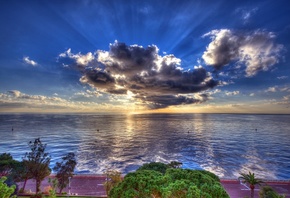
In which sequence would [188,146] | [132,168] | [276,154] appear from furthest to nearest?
[188,146] < [276,154] < [132,168]

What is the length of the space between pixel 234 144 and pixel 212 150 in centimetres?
2398

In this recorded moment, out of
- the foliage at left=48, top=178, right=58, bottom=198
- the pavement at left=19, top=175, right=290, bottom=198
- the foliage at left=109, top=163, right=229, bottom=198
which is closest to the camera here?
the foliage at left=109, top=163, right=229, bottom=198

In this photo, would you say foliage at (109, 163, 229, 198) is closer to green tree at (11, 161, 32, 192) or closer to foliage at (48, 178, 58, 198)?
foliage at (48, 178, 58, 198)

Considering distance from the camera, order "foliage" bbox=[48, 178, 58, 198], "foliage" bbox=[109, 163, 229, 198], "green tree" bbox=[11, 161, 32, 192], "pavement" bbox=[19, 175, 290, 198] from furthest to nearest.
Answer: "pavement" bbox=[19, 175, 290, 198] < "green tree" bbox=[11, 161, 32, 192] < "foliage" bbox=[48, 178, 58, 198] < "foliage" bbox=[109, 163, 229, 198]

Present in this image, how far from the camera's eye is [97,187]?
161 ft

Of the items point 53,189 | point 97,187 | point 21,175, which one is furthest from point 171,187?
point 21,175

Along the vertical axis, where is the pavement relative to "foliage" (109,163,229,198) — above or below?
below

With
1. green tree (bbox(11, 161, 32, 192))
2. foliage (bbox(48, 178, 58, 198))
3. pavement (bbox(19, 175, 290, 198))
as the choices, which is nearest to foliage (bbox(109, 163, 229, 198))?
foliage (bbox(48, 178, 58, 198))

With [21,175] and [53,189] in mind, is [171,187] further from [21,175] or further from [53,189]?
[21,175]

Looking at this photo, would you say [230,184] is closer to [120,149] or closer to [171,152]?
[171,152]

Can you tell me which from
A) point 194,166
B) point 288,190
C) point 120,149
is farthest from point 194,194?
point 120,149

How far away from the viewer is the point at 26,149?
342 ft

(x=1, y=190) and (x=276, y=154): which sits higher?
(x=1, y=190)

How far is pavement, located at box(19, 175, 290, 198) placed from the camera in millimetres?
45750
